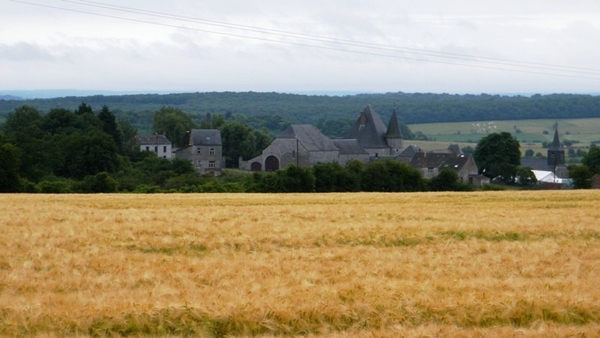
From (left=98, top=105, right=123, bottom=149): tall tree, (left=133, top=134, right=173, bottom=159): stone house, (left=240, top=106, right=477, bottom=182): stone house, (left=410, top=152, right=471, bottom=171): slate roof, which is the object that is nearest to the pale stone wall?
(left=240, top=106, right=477, bottom=182): stone house

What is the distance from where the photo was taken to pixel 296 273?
15711mm

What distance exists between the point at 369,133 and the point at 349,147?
12216mm

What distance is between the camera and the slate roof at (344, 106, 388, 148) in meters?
137

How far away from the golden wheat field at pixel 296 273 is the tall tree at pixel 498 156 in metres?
95.2

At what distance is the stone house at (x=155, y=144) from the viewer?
13125cm

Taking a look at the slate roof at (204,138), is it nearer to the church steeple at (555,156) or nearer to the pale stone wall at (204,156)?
the pale stone wall at (204,156)

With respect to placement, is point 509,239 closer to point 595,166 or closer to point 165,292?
point 165,292

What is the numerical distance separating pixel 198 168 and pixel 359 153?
22035mm

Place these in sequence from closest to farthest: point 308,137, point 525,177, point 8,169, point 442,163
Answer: point 8,169 < point 308,137 < point 525,177 < point 442,163

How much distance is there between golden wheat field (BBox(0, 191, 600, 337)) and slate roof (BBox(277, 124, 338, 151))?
288 feet

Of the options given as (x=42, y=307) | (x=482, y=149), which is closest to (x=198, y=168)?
(x=482, y=149)

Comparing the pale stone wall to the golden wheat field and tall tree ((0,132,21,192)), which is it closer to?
tall tree ((0,132,21,192))

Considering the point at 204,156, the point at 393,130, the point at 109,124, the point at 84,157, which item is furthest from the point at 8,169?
the point at 393,130

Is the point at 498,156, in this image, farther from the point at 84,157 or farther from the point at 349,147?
the point at 84,157
